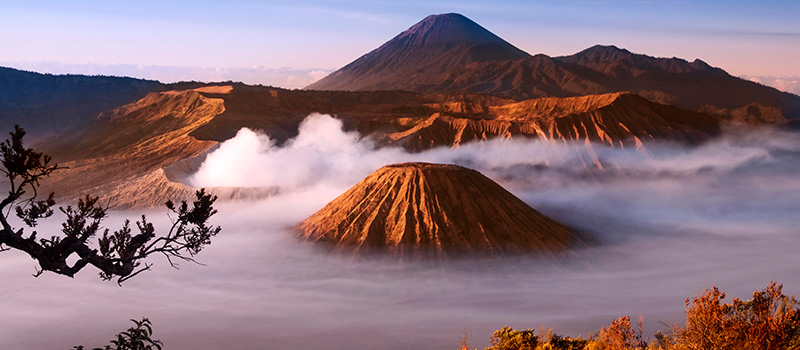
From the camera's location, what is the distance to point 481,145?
115 m

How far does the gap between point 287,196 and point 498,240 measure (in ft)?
109

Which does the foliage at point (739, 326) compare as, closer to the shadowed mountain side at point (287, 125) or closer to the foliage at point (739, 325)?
the foliage at point (739, 325)

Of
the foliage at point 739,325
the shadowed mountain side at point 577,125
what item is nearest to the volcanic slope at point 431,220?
the foliage at point 739,325

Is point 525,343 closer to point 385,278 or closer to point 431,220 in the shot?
point 385,278

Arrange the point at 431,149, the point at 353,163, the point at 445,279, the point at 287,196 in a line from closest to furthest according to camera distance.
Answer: the point at 445,279 < the point at 287,196 < the point at 353,163 < the point at 431,149

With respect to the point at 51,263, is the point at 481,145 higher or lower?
higher

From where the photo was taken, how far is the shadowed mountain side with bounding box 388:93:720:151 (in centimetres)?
11644

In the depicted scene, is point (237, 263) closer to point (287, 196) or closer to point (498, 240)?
point (498, 240)

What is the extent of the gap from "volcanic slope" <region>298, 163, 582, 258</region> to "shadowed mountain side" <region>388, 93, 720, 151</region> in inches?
1876

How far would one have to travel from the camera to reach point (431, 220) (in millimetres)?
60188

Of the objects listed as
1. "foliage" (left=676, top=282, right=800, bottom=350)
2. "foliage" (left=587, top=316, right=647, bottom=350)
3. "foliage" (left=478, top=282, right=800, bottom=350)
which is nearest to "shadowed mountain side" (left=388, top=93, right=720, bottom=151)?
"foliage" (left=587, top=316, right=647, bottom=350)

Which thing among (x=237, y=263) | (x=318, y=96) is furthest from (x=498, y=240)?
(x=318, y=96)

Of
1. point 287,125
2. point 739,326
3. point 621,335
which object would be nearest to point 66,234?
point 739,326

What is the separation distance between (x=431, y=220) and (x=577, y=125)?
214 feet
